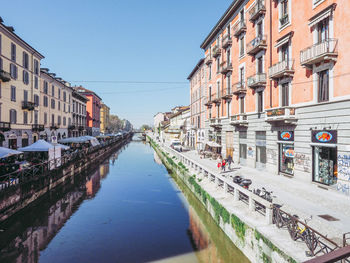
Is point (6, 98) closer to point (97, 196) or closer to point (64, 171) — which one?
point (64, 171)

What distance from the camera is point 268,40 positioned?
18.6 m

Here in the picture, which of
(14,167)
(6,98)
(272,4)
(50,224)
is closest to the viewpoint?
(50,224)

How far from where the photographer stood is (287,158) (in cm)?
1659

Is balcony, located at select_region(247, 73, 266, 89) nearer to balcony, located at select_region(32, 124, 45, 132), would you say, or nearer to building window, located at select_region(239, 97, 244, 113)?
building window, located at select_region(239, 97, 244, 113)

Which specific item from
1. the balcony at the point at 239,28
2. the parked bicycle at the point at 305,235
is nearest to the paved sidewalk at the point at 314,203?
the parked bicycle at the point at 305,235

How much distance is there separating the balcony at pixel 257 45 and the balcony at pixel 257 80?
2.16m

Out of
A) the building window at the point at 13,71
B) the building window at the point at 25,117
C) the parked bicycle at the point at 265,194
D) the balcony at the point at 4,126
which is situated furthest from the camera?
the building window at the point at 25,117

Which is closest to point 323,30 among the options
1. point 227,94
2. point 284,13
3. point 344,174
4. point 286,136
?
point 284,13

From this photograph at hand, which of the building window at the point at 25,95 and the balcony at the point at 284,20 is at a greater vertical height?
the balcony at the point at 284,20

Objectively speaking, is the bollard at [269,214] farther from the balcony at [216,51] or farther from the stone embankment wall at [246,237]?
the balcony at [216,51]

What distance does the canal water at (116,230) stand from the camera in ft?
31.2

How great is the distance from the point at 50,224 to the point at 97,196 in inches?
223

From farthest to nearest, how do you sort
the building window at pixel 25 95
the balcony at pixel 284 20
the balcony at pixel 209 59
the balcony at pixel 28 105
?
1. the balcony at pixel 209 59
2. the building window at pixel 25 95
3. the balcony at pixel 28 105
4. the balcony at pixel 284 20

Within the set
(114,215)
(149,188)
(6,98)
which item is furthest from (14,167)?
(6,98)
